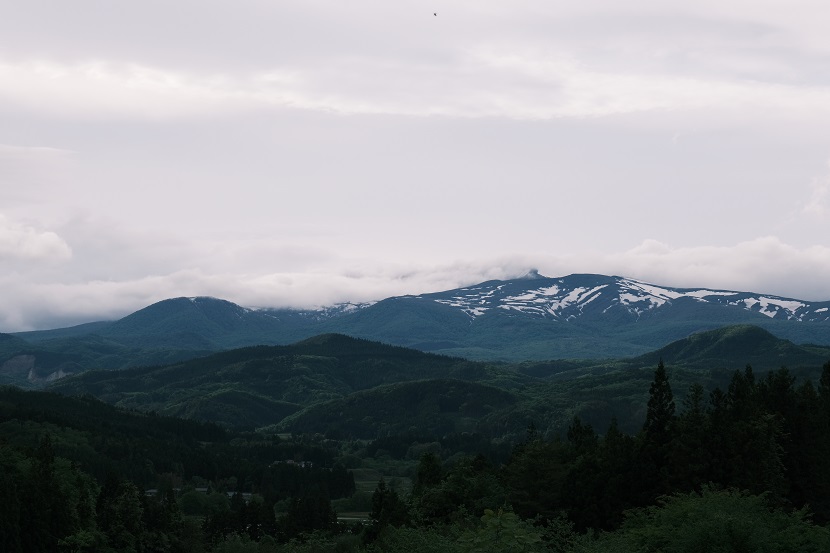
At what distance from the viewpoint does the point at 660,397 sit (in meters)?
119

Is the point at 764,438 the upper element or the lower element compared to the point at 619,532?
upper

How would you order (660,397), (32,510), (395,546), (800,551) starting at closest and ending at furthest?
(800,551)
(395,546)
(660,397)
(32,510)

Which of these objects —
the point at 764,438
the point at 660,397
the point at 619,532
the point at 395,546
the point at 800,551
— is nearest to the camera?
the point at 800,551

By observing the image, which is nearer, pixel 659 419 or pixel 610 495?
pixel 610 495

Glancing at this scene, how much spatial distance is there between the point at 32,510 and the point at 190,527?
97.8ft

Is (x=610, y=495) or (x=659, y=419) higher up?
(x=659, y=419)

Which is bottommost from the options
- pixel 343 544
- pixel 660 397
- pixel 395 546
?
pixel 343 544

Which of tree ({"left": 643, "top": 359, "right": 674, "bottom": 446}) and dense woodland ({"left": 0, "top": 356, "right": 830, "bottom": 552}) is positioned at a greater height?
tree ({"left": 643, "top": 359, "right": 674, "bottom": 446})

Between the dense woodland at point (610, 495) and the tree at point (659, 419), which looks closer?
the dense woodland at point (610, 495)

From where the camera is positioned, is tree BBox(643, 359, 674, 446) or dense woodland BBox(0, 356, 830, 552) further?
tree BBox(643, 359, 674, 446)

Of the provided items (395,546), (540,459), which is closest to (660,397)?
(540,459)

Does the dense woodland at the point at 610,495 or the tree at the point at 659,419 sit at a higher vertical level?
the tree at the point at 659,419

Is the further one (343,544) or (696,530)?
(343,544)

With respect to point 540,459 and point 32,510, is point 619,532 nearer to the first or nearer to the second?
point 540,459
